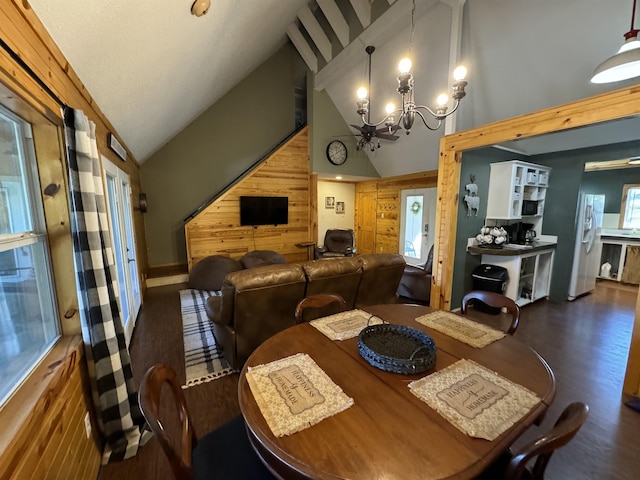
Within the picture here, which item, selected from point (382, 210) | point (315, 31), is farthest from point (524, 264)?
point (315, 31)

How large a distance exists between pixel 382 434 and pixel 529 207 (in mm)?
4760

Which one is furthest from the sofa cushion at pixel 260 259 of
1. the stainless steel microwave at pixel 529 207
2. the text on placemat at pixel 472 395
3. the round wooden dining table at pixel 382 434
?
the stainless steel microwave at pixel 529 207

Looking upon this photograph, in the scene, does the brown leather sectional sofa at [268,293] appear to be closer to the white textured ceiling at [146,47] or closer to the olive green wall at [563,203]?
the white textured ceiling at [146,47]

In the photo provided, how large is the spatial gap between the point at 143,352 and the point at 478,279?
13.9 feet

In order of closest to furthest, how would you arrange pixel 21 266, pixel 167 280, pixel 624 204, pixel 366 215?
pixel 21 266 < pixel 167 280 < pixel 624 204 < pixel 366 215

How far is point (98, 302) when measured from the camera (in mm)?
1449

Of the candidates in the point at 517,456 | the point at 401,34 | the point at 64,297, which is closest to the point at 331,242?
the point at 401,34

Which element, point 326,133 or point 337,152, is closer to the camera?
point 326,133

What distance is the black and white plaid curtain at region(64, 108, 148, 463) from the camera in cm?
137

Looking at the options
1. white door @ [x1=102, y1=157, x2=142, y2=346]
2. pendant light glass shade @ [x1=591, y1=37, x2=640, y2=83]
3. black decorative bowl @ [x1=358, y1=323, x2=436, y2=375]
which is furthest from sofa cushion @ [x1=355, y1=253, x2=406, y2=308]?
white door @ [x1=102, y1=157, x2=142, y2=346]

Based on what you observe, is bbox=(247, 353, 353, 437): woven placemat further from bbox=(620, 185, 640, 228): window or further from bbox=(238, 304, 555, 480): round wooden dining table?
bbox=(620, 185, 640, 228): window

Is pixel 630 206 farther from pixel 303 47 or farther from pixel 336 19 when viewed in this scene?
pixel 303 47

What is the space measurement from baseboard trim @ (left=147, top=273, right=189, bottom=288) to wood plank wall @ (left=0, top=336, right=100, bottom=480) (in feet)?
13.1

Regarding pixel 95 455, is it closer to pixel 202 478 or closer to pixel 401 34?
pixel 202 478
